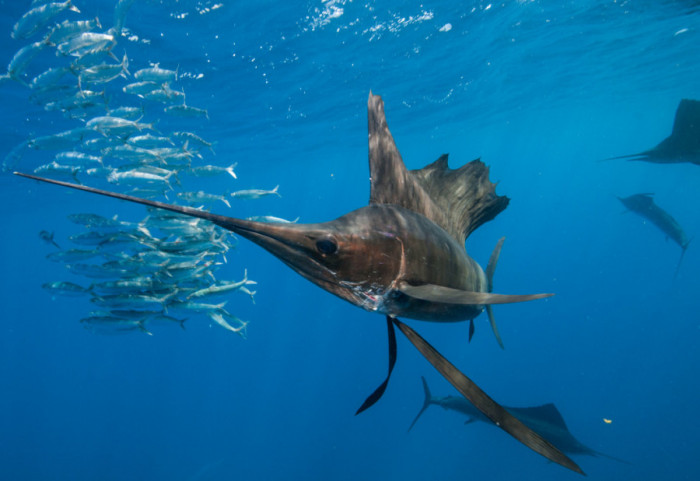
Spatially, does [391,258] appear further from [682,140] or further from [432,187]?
[682,140]

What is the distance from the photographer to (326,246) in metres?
1.27

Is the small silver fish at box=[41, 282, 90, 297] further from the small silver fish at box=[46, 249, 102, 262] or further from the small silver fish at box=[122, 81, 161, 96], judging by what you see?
the small silver fish at box=[122, 81, 161, 96]

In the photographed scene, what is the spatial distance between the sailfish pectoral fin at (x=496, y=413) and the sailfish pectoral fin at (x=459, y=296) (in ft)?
0.65

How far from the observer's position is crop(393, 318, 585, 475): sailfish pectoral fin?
4.01 ft

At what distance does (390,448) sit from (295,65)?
18.9 m

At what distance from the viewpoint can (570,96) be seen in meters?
26.2

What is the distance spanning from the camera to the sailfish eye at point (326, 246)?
4.16 ft

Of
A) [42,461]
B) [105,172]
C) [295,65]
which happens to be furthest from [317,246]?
[42,461]

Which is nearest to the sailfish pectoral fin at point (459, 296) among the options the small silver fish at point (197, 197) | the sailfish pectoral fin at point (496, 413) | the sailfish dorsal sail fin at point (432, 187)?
the sailfish pectoral fin at point (496, 413)

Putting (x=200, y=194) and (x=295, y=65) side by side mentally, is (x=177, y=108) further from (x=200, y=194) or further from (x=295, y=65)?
(x=295, y=65)

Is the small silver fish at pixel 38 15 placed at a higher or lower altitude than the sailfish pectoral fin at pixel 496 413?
higher

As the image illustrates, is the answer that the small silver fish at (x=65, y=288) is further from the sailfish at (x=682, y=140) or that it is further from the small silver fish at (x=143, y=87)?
the sailfish at (x=682, y=140)

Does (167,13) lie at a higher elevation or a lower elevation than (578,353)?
higher

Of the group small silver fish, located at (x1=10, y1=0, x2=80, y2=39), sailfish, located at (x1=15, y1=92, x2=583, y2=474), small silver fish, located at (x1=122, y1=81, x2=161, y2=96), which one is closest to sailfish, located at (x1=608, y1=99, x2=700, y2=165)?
sailfish, located at (x1=15, y1=92, x2=583, y2=474)
